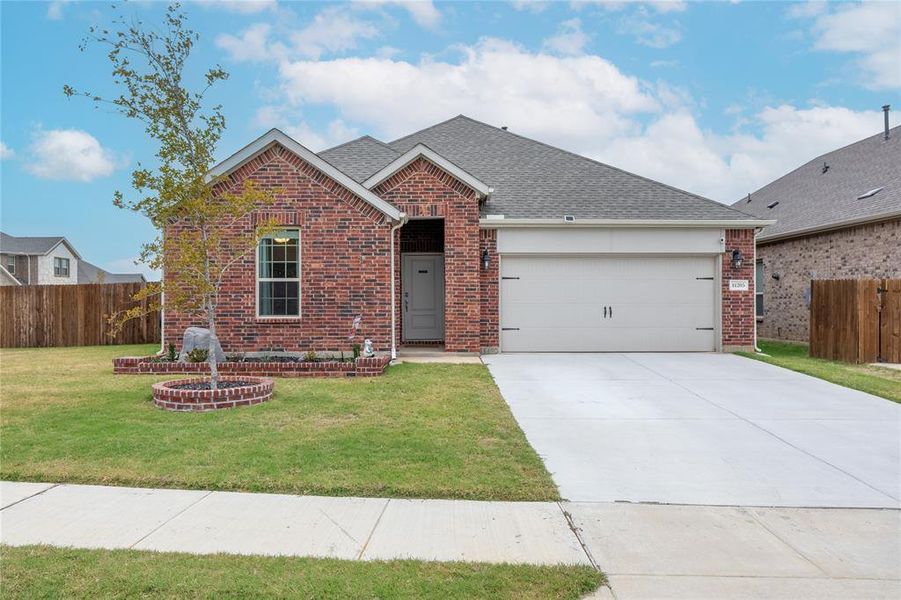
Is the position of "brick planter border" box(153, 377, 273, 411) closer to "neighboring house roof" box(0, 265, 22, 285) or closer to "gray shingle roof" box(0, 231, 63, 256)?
"neighboring house roof" box(0, 265, 22, 285)

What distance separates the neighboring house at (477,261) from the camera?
469 inches

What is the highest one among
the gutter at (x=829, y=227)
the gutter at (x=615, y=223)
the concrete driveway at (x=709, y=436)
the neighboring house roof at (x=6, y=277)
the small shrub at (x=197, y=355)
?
the gutter at (x=829, y=227)

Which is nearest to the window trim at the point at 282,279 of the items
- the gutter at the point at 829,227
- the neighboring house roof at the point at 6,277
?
the gutter at the point at 829,227

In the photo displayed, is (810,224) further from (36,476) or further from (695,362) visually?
(36,476)

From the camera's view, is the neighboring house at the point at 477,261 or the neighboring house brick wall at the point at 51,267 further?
the neighboring house brick wall at the point at 51,267

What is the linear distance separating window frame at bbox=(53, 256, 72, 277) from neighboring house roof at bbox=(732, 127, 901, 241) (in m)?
44.9

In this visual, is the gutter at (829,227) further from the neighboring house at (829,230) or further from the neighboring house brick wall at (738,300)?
the neighboring house brick wall at (738,300)

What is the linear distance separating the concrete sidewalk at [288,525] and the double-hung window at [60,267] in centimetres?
4474

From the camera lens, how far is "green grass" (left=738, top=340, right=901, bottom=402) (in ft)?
29.2

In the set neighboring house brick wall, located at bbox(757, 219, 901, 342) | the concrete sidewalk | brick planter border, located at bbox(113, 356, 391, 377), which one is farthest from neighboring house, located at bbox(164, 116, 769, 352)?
the concrete sidewalk

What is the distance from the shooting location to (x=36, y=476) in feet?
15.5

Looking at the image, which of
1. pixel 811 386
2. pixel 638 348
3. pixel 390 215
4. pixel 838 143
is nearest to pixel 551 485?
pixel 811 386

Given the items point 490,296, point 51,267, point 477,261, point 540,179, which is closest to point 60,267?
point 51,267

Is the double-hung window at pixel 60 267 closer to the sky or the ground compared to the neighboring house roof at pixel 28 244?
closer to the ground
